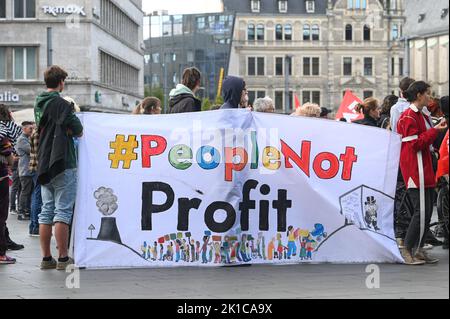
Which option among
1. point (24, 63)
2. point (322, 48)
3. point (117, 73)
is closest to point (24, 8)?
point (24, 63)

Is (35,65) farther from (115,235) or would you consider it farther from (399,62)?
(399,62)

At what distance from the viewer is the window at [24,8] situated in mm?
61312

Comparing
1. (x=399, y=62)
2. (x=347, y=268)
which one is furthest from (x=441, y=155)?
(x=399, y=62)

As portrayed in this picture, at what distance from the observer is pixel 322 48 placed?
421 feet

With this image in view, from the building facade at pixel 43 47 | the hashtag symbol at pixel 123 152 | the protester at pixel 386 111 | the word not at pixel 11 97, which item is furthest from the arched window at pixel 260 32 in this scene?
the hashtag symbol at pixel 123 152

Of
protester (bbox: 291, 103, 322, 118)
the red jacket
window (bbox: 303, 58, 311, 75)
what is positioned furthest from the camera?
window (bbox: 303, 58, 311, 75)

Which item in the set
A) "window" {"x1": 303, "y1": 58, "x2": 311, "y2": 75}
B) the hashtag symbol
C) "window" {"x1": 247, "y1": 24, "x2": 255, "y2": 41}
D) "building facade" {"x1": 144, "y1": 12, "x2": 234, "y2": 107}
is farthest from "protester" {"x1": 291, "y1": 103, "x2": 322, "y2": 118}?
"window" {"x1": 247, "y1": 24, "x2": 255, "y2": 41}

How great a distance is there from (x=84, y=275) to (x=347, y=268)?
2.59 m

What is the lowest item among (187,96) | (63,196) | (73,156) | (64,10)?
(63,196)

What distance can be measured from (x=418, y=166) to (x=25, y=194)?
1044cm

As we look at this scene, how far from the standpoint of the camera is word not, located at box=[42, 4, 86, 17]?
2399 inches

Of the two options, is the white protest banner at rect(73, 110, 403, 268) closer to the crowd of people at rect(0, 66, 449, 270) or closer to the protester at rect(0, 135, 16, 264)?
the crowd of people at rect(0, 66, 449, 270)

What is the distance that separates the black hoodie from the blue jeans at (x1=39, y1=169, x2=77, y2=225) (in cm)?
193

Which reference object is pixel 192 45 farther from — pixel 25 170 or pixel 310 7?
pixel 25 170
